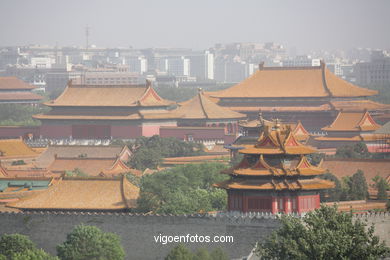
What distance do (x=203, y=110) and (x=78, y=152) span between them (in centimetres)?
2897

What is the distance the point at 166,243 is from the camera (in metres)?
63.4

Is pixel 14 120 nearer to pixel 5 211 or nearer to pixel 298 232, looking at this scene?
pixel 5 211

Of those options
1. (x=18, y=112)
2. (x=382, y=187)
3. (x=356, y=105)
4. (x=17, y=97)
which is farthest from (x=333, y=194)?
(x=17, y=97)

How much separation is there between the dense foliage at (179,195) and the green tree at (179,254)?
23.1 ft

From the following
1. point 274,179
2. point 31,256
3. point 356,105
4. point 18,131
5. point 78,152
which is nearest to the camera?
point 31,256

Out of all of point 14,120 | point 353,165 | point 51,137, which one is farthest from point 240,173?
point 14,120

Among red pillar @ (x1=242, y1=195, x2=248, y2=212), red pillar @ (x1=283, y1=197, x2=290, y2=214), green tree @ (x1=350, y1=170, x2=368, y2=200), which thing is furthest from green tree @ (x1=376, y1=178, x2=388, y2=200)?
red pillar @ (x1=242, y1=195, x2=248, y2=212)

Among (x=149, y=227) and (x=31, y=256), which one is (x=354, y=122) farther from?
(x=31, y=256)

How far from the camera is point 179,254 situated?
58031 millimetres

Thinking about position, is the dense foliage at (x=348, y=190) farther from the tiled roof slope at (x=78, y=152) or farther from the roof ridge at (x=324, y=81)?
the roof ridge at (x=324, y=81)

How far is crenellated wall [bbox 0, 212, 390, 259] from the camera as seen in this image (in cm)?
6194

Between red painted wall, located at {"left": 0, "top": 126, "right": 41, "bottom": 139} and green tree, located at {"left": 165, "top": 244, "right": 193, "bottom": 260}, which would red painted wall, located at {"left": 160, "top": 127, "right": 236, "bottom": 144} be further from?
green tree, located at {"left": 165, "top": 244, "right": 193, "bottom": 260}

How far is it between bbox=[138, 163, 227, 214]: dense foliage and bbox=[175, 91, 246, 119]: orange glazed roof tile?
159ft

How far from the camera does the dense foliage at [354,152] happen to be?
301 ft
